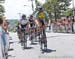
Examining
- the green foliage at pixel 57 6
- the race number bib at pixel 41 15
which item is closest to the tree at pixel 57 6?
the green foliage at pixel 57 6

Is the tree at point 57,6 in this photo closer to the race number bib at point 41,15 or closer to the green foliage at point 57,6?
the green foliage at point 57,6

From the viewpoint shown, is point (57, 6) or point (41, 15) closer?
point (41, 15)

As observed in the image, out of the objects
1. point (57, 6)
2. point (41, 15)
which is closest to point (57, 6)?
point (57, 6)

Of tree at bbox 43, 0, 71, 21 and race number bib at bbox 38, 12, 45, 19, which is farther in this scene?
tree at bbox 43, 0, 71, 21

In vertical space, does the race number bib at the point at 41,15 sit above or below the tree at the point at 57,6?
below

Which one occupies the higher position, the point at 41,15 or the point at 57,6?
the point at 57,6

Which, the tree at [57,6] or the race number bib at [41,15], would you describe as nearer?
the race number bib at [41,15]

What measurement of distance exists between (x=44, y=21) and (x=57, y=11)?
48.7 metres

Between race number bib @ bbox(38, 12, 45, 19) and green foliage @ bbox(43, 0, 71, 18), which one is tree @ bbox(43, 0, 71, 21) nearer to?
green foliage @ bbox(43, 0, 71, 18)

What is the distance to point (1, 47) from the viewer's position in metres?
9.20

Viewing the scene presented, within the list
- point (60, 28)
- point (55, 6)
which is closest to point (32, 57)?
point (60, 28)

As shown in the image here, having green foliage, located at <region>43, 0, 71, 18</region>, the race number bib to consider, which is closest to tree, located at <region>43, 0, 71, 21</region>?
green foliage, located at <region>43, 0, 71, 18</region>

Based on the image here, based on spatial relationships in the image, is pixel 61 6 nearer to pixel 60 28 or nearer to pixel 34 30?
pixel 60 28

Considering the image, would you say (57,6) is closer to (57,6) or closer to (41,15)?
(57,6)
